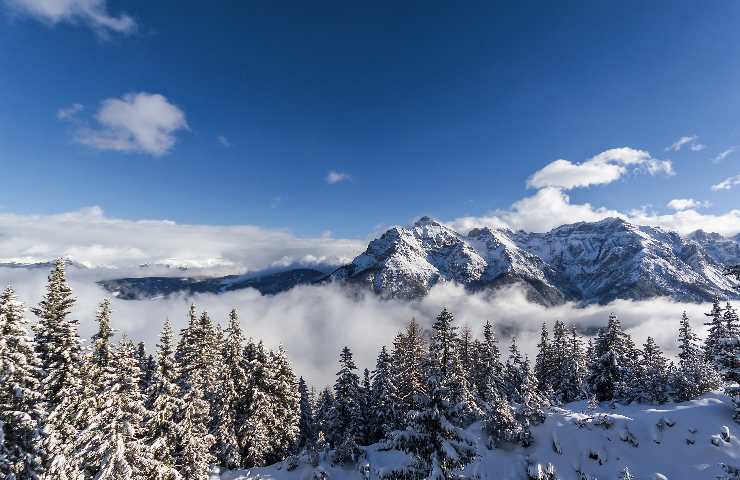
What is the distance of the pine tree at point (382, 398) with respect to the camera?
48250 millimetres

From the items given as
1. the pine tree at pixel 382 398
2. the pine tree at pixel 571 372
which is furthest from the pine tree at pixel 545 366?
the pine tree at pixel 382 398

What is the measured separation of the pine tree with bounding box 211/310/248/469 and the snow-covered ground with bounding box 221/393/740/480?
13.4m

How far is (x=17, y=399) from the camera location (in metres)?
24.4

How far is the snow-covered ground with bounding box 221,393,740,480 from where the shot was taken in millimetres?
27641

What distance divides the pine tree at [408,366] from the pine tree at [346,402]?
15.9 feet

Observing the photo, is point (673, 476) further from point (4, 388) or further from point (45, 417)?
point (4, 388)

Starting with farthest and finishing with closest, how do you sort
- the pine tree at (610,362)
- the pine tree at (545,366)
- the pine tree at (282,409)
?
1. the pine tree at (545,366)
2. the pine tree at (610,362)
3. the pine tree at (282,409)

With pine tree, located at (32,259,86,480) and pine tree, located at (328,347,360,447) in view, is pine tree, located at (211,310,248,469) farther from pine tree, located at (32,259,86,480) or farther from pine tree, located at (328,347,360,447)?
pine tree, located at (32,259,86,480)

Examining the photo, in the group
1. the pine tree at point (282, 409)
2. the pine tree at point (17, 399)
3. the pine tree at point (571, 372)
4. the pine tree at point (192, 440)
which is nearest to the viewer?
the pine tree at point (17, 399)

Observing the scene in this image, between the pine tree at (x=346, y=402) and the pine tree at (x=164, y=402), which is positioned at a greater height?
the pine tree at (x=164, y=402)

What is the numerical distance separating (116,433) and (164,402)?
648cm

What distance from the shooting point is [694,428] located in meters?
29.8

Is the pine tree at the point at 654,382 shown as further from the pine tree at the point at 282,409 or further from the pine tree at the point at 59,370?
the pine tree at the point at 59,370

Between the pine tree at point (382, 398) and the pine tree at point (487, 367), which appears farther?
the pine tree at point (487, 367)
